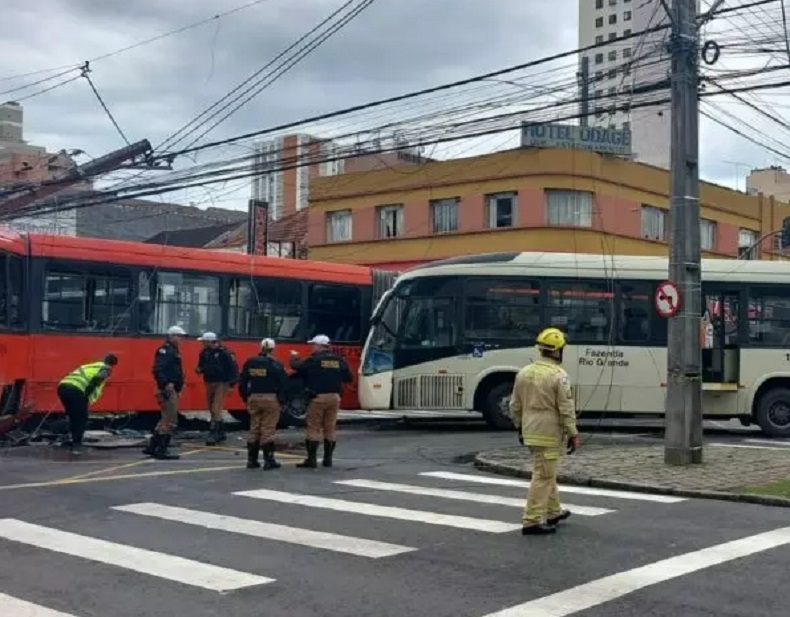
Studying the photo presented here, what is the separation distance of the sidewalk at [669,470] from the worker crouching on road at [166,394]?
175 inches

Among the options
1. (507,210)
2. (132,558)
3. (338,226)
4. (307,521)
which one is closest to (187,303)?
(307,521)

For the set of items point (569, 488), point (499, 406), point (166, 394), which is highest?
point (166, 394)

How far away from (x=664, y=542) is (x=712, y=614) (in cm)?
223

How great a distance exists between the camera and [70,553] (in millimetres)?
7625

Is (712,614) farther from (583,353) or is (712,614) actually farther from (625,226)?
(625,226)

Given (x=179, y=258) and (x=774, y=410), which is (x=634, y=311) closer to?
(x=774, y=410)

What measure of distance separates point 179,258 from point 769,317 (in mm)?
10797

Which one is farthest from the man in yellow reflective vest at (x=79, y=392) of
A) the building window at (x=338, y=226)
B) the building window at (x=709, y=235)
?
the building window at (x=709, y=235)

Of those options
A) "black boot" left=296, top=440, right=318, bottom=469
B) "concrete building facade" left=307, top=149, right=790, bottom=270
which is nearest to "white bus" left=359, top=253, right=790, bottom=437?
"black boot" left=296, top=440, right=318, bottom=469

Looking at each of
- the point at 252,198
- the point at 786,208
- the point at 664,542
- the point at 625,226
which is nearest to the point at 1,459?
the point at 664,542

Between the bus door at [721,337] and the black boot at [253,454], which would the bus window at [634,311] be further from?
the black boot at [253,454]

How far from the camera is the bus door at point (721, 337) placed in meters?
18.5

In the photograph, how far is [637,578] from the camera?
6.82 metres

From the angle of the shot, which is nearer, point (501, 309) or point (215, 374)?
point (215, 374)
